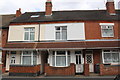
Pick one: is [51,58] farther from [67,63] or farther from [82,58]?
[82,58]

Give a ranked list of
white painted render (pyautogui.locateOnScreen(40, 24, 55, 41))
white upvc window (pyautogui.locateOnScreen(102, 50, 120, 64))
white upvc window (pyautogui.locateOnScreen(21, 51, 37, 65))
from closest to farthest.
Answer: white upvc window (pyautogui.locateOnScreen(102, 50, 120, 64)), white upvc window (pyautogui.locateOnScreen(21, 51, 37, 65)), white painted render (pyautogui.locateOnScreen(40, 24, 55, 41))

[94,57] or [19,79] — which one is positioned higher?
[94,57]

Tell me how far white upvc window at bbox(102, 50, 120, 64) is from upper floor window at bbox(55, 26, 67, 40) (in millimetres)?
4727

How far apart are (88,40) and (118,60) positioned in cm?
390

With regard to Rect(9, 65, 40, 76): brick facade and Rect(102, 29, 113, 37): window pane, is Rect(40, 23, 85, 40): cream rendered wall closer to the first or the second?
Rect(102, 29, 113, 37): window pane

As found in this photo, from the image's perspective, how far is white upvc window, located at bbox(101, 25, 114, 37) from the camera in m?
17.8

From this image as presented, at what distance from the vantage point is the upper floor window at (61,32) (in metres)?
17.9

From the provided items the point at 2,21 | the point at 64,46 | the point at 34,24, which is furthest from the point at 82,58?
the point at 2,21

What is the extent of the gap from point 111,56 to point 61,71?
5.88m

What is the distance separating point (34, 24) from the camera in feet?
60.2

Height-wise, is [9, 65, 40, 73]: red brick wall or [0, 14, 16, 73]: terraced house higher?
[0, 14, 16, 73]: terraced house

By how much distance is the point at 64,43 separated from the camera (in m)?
17.0

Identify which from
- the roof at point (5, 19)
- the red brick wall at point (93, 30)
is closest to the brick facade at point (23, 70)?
the red brick wall at point (93, 30)

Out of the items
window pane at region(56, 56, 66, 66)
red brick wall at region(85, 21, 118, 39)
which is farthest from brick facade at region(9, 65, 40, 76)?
red brick wall at region(85, 21, 118, 39)
